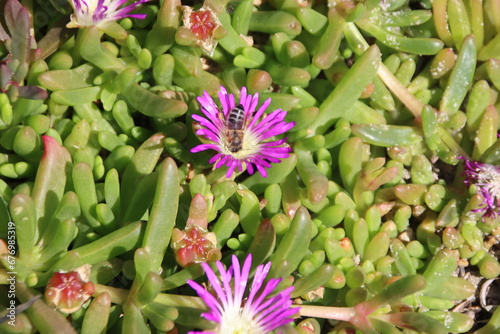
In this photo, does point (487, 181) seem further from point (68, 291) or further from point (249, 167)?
point (68, 291)

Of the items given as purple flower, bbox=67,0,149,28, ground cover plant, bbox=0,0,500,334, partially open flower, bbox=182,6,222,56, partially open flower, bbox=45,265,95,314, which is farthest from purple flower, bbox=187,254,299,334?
purple flower, bbox=67,0,149,28

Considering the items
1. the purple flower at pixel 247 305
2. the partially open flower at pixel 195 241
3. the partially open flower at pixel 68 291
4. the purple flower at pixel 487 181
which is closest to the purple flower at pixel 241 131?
the partially open flower at pixel 195 241

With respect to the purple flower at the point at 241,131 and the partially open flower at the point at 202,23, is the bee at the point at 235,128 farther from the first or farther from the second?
the partially open flower at the point at 202,23

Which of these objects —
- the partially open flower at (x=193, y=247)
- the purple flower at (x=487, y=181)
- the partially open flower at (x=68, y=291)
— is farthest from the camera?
the purple flower at (x=487, y=181)

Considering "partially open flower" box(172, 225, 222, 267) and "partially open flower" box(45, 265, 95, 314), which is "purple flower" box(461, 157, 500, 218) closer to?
"partially open flower" box(172, 225, 222, 267)

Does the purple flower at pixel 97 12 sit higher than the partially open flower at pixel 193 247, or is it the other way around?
the purple flower at pixel 97 12

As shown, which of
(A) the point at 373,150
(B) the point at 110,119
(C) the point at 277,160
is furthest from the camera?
(A) the point at 373,150

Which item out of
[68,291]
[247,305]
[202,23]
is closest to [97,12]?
[202,23]

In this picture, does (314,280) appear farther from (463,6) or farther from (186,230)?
(463,6)

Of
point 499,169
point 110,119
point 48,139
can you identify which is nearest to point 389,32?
point 499,169
